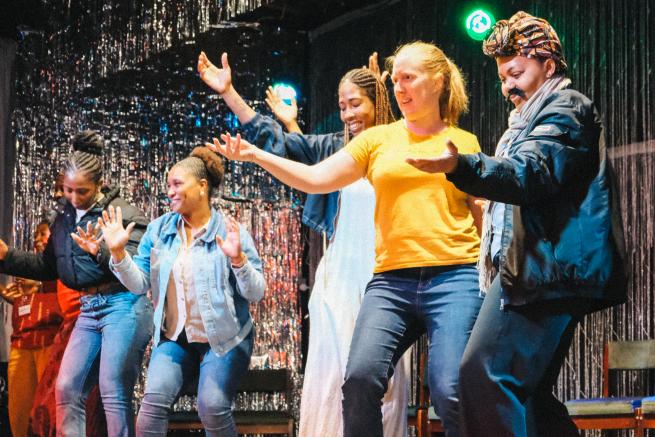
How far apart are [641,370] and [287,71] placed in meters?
3.77

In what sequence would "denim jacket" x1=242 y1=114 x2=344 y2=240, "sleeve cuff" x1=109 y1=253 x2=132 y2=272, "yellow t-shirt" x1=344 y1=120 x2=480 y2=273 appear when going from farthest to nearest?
"sleeve cuff" x1=109 y1=253 x2=132 y2=272, "denim jacket" x1=242 y1=114 x2=344 y2=240, "yellow t-shirt" x1=344 y1=120 x2=480 y2=273

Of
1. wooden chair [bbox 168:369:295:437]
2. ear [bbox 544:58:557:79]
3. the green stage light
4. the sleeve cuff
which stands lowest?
wooden chair [bbox 168:369:295:437]

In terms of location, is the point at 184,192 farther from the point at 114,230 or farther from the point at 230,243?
the point at 230,243

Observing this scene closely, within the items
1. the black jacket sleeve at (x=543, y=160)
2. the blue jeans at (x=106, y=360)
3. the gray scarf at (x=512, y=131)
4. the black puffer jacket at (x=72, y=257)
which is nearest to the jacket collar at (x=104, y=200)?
the black puffer jacket at (x=72, y=257)

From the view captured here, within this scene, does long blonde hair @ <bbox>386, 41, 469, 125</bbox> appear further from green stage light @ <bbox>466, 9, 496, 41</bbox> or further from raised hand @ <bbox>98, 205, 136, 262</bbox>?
green stage light @ <bbox>466, 9, 496, 41</bbox>

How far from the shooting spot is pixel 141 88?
779 centimetres

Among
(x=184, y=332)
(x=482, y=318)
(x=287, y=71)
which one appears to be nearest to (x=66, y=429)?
(x=184, y=332)

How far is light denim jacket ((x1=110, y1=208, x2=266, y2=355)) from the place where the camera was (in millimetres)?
4105

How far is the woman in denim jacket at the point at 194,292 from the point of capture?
13.2ft

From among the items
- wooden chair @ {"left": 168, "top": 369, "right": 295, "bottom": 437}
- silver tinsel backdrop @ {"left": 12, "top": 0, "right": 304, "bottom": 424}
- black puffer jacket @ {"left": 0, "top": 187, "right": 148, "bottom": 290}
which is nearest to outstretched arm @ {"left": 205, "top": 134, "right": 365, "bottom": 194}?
black puffer jacket @ {"left": 0, "top": 187, "right": 148, "bottom": 290}

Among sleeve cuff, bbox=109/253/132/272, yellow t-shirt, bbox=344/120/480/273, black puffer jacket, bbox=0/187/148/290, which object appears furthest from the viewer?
black puffer jacket, bbox=0/187/148/290

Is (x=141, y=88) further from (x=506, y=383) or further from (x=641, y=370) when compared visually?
(x=506, y=383)

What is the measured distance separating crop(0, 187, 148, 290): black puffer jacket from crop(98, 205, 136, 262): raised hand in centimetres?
22

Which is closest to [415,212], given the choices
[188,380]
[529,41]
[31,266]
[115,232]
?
[529,41]
